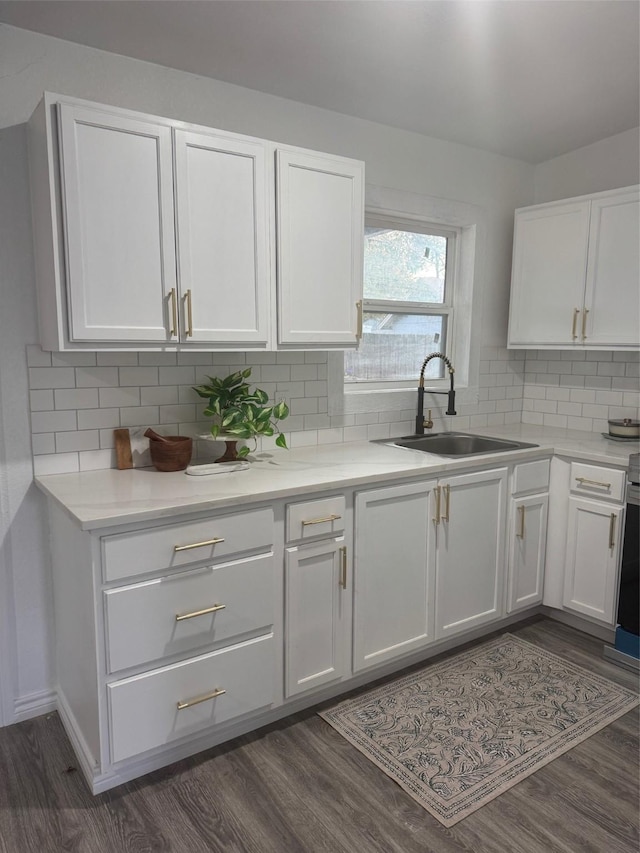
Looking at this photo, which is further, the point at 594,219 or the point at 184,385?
the point at 594,219

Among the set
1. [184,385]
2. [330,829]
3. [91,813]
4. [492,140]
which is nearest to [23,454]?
[184,385]

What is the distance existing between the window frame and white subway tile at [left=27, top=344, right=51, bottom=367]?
141 cm

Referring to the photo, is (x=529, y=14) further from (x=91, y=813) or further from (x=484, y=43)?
(x=91, y=813)

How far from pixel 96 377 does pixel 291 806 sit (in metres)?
1.63

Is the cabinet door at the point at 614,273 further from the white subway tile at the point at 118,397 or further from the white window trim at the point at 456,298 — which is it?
the white subway tile at the point at 118,397

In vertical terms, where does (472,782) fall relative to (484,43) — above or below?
below

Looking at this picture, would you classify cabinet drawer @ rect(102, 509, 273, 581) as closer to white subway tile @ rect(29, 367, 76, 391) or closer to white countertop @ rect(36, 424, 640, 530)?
white countertop @ rect(36, 424, 640, 530)

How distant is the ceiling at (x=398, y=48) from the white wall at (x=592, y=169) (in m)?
0.20

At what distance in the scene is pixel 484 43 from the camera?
2262 mm

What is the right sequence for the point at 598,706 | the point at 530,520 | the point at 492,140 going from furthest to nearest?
the point at 492,140, the point at 530,520, the point at 598,706

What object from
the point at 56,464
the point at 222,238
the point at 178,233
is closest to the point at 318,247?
the point at 222,238

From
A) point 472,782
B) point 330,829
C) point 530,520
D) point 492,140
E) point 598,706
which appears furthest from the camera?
point 492,140

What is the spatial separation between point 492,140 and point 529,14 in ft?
3.92

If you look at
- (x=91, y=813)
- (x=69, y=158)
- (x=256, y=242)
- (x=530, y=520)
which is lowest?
(x=91, y=813)
